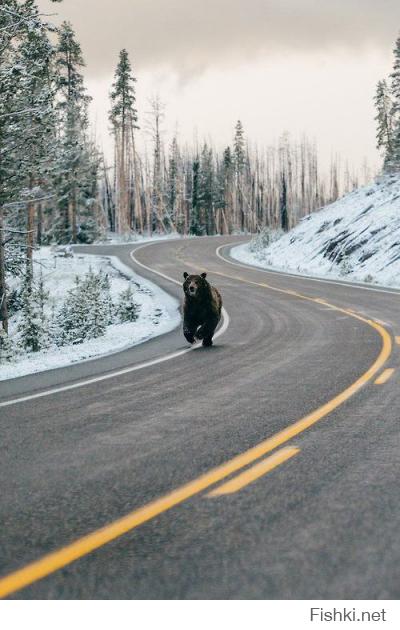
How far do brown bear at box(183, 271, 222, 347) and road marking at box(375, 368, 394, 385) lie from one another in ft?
13.3

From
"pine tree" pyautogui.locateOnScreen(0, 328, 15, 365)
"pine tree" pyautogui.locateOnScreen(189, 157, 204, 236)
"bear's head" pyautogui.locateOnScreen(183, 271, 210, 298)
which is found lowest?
"pine tree" pyautogui.locateOnScreen(0, 328, 15, 365)

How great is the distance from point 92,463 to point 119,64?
71.3m

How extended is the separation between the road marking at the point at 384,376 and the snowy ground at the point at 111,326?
16.4ft

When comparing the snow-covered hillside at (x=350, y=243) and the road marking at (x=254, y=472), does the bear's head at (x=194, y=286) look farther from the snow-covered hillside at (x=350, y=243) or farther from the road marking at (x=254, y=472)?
the snow-covered hillside at (x=350, y=243)

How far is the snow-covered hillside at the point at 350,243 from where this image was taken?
92.8 ft

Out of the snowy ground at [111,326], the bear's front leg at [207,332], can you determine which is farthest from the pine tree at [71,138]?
the bear's front leg at [207,332]

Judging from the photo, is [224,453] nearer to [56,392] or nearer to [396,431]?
[396,431]

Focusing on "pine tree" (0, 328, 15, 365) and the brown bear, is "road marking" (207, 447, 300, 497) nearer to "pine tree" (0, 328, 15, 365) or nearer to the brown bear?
the brown bear

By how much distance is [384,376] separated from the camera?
26.7ft

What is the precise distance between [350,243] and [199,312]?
21222 mm

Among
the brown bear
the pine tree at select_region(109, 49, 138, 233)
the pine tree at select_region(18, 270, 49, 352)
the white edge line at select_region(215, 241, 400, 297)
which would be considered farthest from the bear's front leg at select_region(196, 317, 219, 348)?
the pine tree at select_region(109, 49, 138, 233)

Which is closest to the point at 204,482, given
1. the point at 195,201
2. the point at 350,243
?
the point at 350,243

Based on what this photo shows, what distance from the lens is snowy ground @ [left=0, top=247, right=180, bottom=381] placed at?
10.6 m

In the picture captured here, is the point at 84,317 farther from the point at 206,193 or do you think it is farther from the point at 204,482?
the point at 206,193
